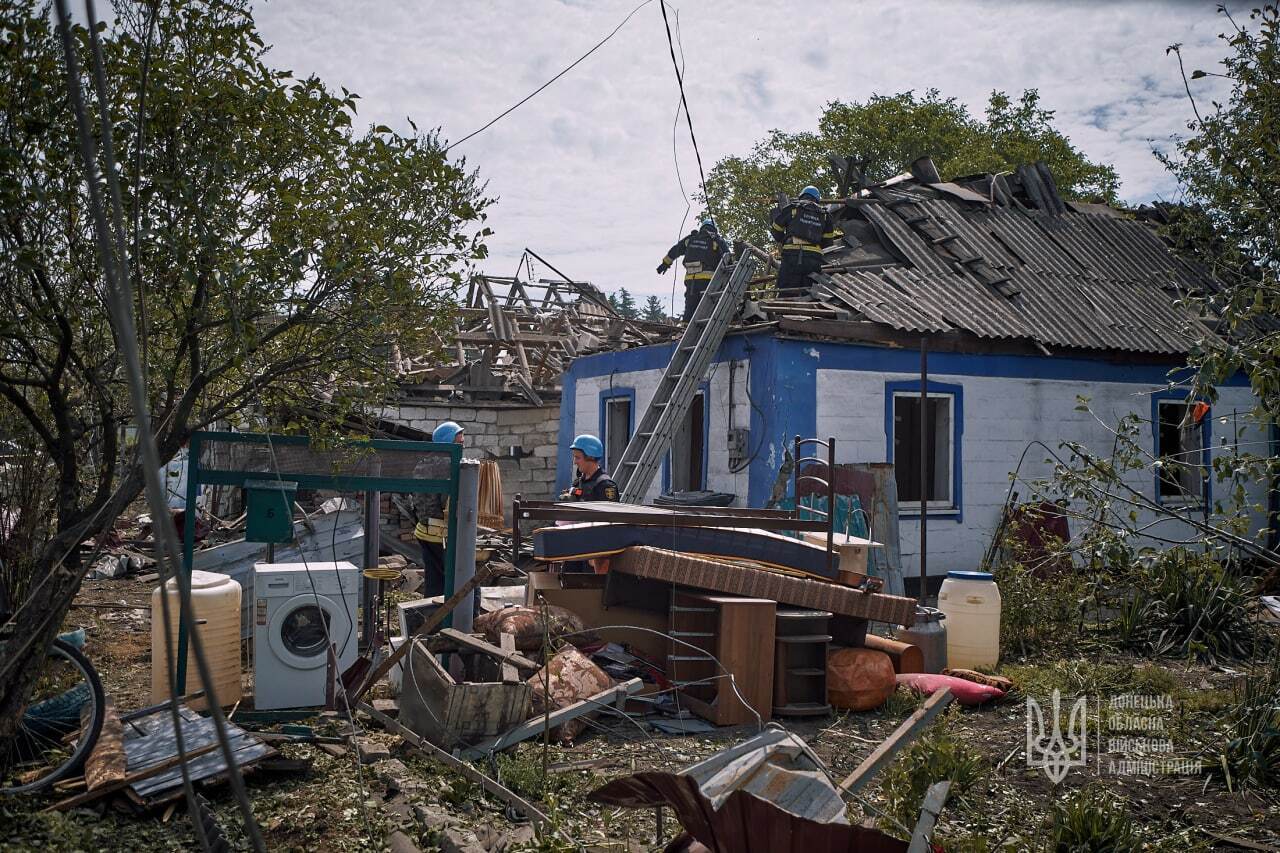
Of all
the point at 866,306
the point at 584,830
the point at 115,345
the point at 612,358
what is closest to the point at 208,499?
the point at 612,358

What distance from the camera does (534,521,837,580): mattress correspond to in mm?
7227

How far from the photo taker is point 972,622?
7766 mm

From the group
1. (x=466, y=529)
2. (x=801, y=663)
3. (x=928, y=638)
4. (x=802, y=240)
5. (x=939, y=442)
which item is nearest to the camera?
(x=801, y=663)

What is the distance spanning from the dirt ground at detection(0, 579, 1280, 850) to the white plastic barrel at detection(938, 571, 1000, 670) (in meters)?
0.92

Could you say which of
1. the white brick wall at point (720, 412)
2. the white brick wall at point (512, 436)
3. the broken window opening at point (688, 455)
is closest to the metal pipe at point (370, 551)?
the white brick wall at point (720, 412)

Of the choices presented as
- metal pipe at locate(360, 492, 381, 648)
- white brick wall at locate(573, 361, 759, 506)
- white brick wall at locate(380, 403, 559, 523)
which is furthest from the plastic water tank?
white brick wall at locate(380, 403, 559, 523)

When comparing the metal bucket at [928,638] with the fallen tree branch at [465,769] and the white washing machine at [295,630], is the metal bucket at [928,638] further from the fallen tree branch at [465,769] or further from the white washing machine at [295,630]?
the white washing machine at [295,630]

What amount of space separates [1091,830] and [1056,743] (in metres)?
1.85

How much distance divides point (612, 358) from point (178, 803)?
11311mm

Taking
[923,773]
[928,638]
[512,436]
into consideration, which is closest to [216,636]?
[923,773]

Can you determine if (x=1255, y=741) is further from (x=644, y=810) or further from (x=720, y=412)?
(x=720, y=412)

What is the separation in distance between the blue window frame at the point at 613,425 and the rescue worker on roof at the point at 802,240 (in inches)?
136

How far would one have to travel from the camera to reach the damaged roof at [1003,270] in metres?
12.8

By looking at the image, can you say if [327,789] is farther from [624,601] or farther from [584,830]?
[624,601]
